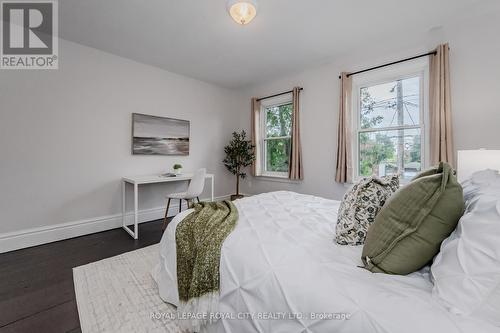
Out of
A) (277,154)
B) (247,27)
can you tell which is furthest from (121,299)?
(277,154)

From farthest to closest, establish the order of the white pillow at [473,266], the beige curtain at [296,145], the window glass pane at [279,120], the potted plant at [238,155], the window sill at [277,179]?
1. the potted plant at [238,155]
2. the window glass pane at [279,120]
3. the window sill at [277,179]
4. the beige curtain at [296,145]
5. the white pillow at [473,266]

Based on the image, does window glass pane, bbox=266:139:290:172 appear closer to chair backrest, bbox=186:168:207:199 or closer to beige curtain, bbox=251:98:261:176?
beige curtain, bbox=251:98:261:176

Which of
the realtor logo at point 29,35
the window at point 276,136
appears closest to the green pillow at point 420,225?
the window at point 276,136

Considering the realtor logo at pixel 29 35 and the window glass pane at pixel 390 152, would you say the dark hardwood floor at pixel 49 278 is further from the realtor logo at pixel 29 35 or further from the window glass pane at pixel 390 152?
the window glass pane at pixel 390 152

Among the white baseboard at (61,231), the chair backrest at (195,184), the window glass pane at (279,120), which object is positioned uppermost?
the window glass pane at (279,120)

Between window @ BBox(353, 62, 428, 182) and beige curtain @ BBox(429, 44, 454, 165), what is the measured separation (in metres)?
0.16

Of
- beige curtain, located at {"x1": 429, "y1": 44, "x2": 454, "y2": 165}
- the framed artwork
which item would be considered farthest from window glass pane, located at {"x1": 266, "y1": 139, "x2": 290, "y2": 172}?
beige curtain, located at {"x1": 429, "y1": 44, "x2": 454, "y2": 165}

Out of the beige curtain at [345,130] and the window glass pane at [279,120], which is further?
the window glass pane at [279,120]

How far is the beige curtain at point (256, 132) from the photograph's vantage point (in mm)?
4371

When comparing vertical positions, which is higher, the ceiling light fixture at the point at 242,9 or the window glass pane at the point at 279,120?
the ceiling light fixture at the point at 242,9

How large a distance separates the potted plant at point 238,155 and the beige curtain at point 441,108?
2.85 m

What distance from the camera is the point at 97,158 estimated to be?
299 cm

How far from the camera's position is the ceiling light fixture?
1874mm

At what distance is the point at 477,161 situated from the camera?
1728 millimetres
